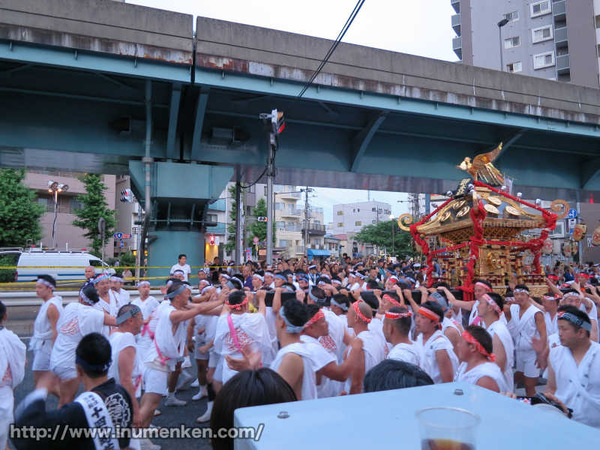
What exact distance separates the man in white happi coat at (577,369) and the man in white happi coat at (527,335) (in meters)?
2.57

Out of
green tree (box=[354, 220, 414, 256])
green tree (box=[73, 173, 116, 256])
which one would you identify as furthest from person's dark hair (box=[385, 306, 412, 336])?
green tree (box=[354, 220, 414, 256])

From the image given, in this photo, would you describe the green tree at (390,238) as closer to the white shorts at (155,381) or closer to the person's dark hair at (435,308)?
the person's dark hair at (435,308)

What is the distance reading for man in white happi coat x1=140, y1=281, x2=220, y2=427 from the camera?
495 cm

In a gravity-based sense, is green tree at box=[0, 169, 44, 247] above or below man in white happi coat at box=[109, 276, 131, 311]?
above

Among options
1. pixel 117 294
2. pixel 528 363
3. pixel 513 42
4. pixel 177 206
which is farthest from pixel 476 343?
pixel 513 42

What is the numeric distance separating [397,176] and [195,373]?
411 inches

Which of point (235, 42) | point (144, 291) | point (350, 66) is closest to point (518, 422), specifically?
point (144, 291)

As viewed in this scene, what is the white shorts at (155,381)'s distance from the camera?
495cm

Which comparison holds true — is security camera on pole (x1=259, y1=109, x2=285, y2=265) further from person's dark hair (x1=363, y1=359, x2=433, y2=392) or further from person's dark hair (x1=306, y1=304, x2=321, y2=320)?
person's dark hair (x1=363, y1=359, x2=433, y2=392)

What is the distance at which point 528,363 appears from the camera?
20.5 feet

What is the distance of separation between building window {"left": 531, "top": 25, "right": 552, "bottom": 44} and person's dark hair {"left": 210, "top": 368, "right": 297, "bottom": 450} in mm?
54631

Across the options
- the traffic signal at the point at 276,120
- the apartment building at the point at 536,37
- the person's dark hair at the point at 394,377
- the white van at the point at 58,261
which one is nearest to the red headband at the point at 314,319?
the person's dark hair at the point at 394,377

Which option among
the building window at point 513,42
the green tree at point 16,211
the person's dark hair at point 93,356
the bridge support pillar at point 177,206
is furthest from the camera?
the building window at point 513,42

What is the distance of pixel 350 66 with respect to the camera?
12.7 m
